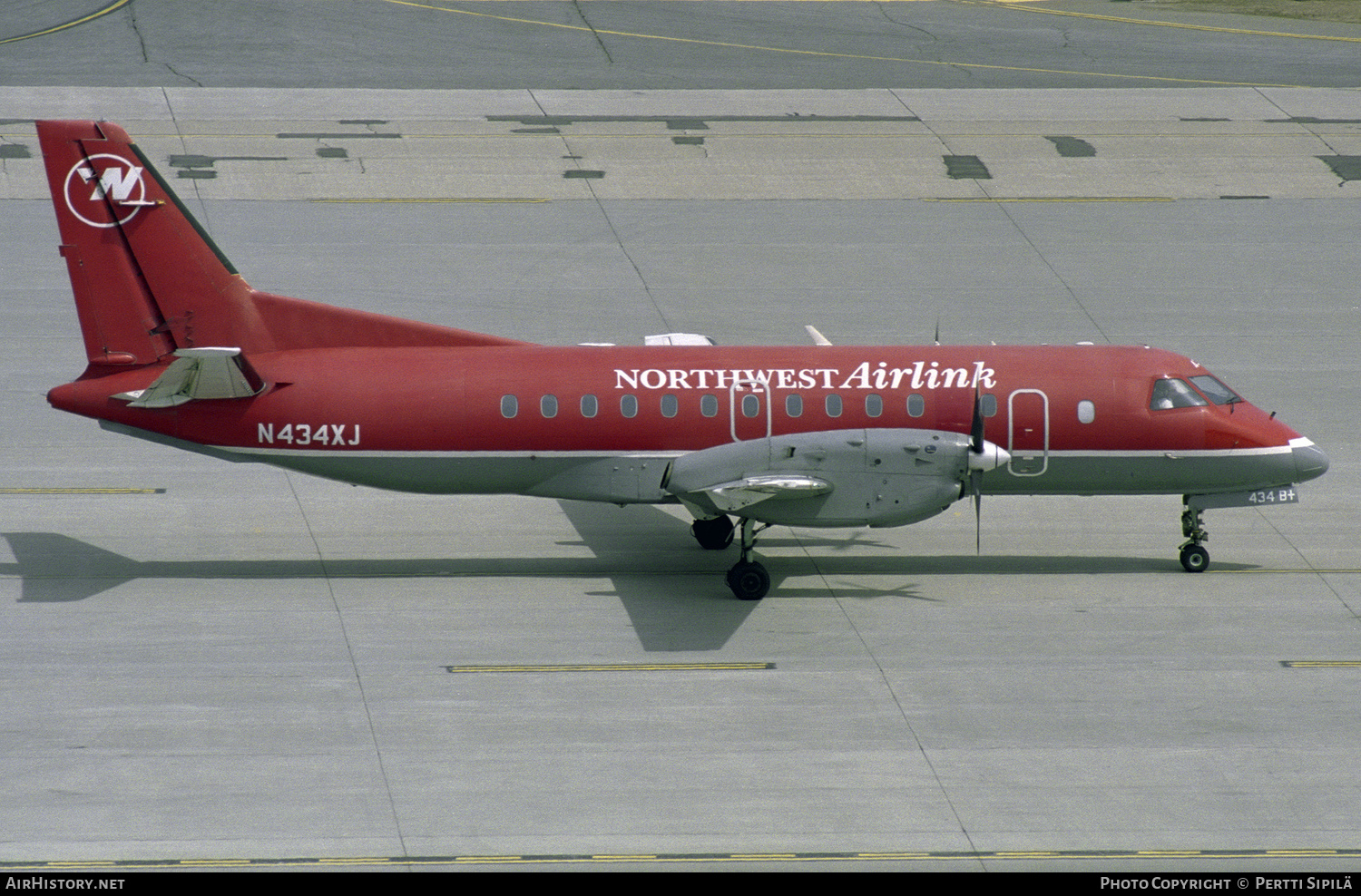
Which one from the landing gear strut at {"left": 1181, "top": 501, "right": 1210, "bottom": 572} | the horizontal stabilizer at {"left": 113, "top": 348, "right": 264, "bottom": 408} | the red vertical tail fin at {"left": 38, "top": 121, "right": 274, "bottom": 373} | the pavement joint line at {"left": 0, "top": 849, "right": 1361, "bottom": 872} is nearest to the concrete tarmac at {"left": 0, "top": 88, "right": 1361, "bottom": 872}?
the pavement joint line at {"left": 0, "top": 849, "right": 1361, "bottom": 872}

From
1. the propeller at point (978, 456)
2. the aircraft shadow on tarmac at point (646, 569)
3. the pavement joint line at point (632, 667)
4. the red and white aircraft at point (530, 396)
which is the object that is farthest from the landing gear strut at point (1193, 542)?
the pavement joint line at point (632, 667)

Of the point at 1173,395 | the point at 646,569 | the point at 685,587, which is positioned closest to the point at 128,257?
the point at 646,569

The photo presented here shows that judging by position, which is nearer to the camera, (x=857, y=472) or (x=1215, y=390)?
(x=857, y=472)

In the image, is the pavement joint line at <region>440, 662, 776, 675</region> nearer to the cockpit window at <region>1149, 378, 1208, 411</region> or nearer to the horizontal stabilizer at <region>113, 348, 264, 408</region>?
the horizontal stabilizer at <region>113, 348, 264, 408</region>

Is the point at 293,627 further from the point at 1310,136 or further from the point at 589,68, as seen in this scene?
the point at 1310,136

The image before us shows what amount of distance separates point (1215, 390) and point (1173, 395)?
→ 0.85 m

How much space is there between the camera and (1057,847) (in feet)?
50.6

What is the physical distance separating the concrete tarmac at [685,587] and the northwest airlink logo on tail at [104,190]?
5.03m

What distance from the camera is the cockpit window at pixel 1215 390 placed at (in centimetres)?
2350

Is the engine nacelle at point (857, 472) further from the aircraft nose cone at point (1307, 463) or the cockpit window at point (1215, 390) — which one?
the aircraft nose cone at point (1307, 463)

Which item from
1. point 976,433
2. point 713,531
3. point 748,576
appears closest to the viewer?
point 976,433

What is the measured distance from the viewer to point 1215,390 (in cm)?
2362

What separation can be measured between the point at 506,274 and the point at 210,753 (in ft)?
66.0

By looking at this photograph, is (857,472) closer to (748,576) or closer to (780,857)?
(748,576)
